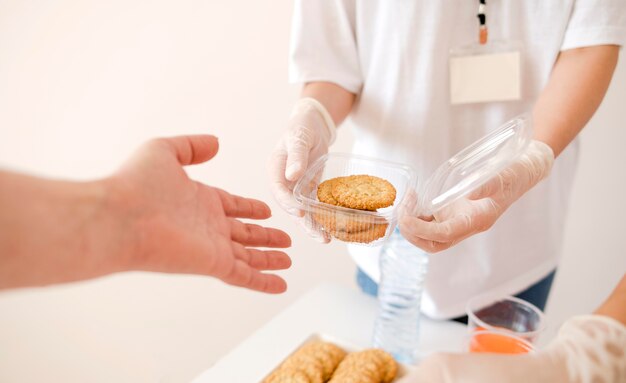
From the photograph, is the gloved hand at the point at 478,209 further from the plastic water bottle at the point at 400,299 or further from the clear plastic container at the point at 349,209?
the plastic water bottle at the point at 400,299

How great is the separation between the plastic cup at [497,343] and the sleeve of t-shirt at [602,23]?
792 millimetres

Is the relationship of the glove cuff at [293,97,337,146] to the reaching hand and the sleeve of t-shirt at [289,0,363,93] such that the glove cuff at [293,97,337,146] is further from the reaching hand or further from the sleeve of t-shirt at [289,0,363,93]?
the reaching hand

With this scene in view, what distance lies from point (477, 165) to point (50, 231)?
874 millimetres

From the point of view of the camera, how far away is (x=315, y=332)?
1359 mm

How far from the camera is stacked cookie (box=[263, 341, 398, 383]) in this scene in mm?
1116

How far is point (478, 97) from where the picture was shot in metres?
1.36

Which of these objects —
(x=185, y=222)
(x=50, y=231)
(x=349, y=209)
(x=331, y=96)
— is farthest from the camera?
(x=331, y=96)

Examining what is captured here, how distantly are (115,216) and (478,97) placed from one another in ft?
3.48

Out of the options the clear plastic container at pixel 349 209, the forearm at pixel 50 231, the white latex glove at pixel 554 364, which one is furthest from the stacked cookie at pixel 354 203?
the forearm at pixel 50 231

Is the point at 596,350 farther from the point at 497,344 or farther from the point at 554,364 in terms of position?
the point at 497,344

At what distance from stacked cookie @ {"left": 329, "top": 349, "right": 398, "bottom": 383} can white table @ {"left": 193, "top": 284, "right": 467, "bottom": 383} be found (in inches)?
4.9

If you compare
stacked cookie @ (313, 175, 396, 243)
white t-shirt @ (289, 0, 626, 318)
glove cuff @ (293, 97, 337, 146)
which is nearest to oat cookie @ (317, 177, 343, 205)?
stacked cookie @ (313, 175, 396, 243)

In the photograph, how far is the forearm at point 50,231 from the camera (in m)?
0.58

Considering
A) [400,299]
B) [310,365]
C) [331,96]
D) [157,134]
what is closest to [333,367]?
[310,365]
